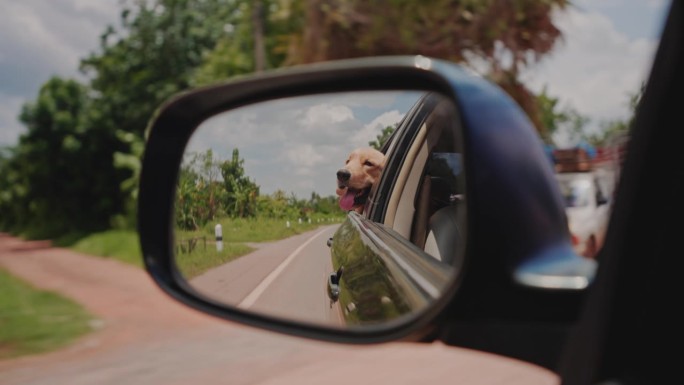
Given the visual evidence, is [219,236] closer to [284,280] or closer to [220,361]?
[284,280]

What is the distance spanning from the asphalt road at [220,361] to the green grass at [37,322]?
0.19 metres

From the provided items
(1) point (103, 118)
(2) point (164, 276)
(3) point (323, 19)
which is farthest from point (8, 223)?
(2) point (164, 276)

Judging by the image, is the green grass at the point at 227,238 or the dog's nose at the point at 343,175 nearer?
the dog's nose at the point at 343,175

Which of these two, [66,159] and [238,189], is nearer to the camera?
[238,189]

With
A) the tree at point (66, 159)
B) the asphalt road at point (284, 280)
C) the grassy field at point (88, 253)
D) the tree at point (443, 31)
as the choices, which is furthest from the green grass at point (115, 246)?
the asphalt road at point (284, 280)

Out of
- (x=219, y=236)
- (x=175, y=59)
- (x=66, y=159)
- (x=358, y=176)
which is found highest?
(x=175, y=59)

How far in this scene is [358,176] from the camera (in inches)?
60.4

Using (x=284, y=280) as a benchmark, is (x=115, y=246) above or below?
below

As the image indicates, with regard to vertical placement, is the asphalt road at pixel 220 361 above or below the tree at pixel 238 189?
below

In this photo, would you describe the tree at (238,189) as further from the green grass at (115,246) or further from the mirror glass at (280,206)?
the green grass at (115,246)

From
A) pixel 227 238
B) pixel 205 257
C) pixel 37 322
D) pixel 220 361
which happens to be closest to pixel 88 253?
pixel 37 322

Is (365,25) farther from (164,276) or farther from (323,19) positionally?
(164,276)

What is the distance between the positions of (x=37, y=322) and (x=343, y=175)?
25.6 feet

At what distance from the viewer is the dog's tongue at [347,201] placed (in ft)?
4.85
